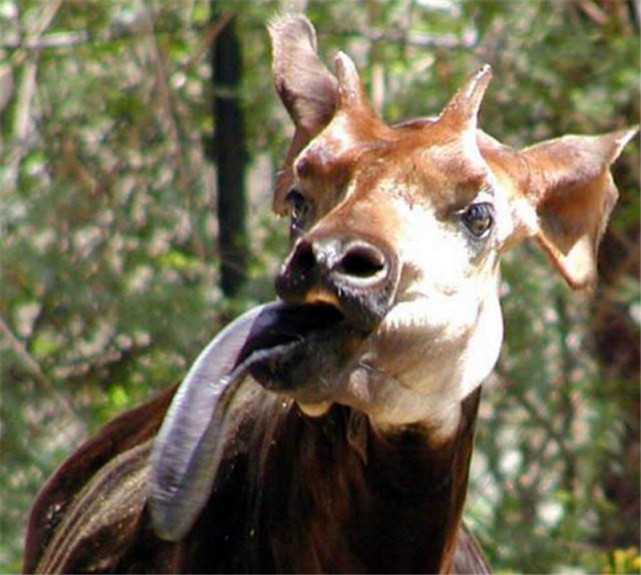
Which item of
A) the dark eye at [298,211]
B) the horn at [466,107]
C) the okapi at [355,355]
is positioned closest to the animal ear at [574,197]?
the okapi at [355,355]

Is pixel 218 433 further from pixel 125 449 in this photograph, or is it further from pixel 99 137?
pixel 99 137

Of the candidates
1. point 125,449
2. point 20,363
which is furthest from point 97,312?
point 125,449

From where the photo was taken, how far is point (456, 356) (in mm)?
3945

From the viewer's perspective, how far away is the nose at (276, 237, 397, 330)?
11.8ft

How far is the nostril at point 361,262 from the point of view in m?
3.60

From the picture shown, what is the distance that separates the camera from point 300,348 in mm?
3721

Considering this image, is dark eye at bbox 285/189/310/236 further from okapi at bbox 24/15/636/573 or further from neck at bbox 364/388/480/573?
neck at bbox 364/388/480/573

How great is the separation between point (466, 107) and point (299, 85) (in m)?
0.39

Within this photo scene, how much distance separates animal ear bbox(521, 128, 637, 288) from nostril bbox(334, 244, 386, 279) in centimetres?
72

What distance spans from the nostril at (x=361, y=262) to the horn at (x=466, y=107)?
0.43 m

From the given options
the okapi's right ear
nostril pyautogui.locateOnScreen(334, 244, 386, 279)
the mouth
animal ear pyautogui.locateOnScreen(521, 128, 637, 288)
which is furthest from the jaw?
the okapi's right ear

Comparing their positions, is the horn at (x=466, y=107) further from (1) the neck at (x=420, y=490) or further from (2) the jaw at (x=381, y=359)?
(1) the neck at (x=420, y=490)

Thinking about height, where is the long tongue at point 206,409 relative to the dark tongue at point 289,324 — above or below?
below

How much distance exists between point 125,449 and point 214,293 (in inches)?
107
